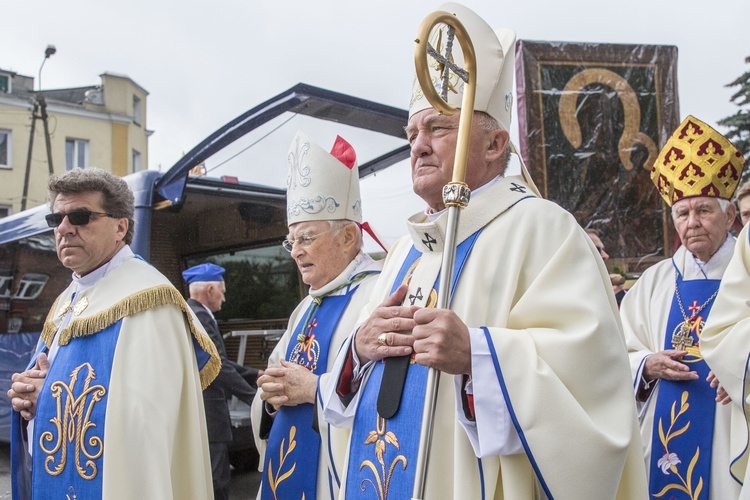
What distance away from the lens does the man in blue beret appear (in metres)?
4.96

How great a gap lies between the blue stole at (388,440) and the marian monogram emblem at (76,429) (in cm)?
128

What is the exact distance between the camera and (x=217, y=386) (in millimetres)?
5102

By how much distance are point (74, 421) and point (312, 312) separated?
1140mm

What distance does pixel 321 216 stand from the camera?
3.57 metres

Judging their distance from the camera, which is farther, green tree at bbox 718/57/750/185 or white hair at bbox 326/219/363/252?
green tree at bbox 718/57/750/185

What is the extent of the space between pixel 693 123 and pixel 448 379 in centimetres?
262

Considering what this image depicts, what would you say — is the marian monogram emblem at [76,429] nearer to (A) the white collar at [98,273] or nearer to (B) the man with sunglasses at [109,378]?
(B) the man with sunglasses at [109,378]

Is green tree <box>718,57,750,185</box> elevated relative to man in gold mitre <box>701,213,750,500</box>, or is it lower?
elevated

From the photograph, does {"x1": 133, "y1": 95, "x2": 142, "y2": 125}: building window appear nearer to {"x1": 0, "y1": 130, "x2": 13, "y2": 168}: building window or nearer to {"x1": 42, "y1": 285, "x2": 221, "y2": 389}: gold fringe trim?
{"x1": 0, "y1": 130, "x2": 13, "y2": 168}: building window

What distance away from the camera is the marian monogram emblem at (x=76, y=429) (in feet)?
9.79

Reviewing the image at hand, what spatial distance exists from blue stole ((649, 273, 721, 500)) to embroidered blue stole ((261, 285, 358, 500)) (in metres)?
1.61

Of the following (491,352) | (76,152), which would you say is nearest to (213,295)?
(491,352)

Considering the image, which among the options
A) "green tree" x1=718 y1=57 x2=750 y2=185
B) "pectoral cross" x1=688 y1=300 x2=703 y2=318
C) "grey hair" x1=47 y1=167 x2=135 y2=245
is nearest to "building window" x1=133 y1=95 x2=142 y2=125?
"green tree" x1=718 y1=57 x2=750 y2=185

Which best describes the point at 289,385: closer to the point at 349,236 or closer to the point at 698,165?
the point at 349,236
